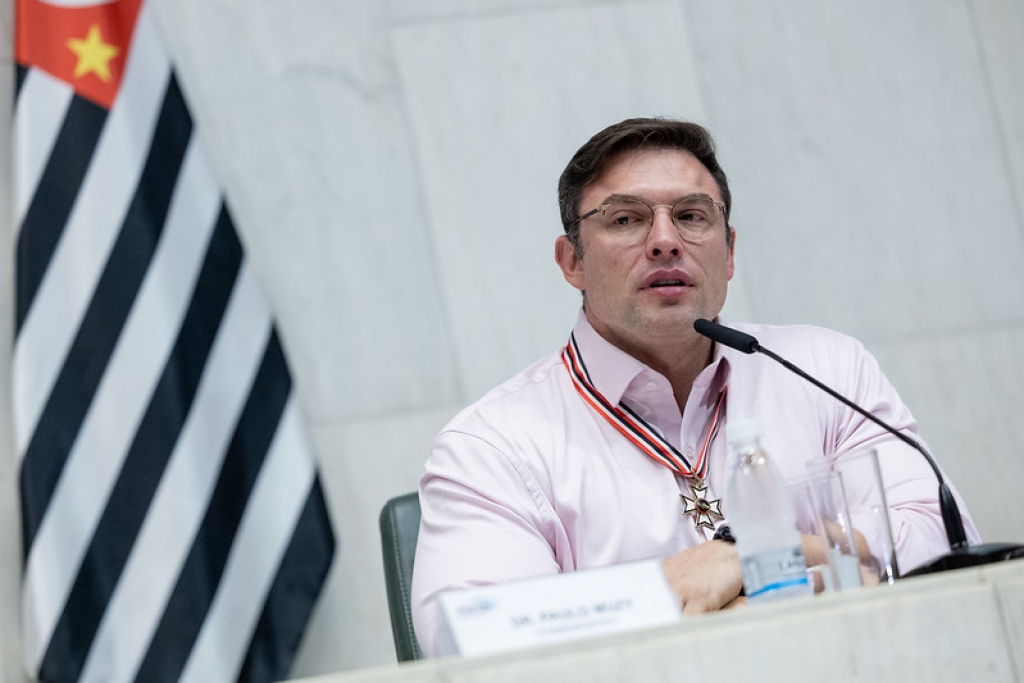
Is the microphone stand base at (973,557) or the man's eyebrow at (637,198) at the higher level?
the man's eyebrow at (637,198)

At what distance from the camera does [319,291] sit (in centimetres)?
317

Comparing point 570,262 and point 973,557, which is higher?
point 570,262

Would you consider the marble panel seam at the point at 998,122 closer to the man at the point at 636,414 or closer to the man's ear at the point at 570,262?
the man at the point at 636,414

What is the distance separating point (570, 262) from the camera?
100 inches

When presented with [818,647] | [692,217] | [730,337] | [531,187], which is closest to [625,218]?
[692,217]

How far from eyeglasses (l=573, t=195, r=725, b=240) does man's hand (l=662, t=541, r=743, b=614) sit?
2.48 feet

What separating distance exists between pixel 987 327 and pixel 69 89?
7.98 feet

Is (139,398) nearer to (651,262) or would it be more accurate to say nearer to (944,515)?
(651,262)

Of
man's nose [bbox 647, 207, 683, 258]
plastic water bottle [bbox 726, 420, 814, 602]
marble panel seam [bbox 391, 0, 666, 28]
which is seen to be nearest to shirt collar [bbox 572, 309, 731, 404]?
man's nose [bbox 647, 207, 683, 258]

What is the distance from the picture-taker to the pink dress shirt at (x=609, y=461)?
1.92m

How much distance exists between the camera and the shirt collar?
2234 mm

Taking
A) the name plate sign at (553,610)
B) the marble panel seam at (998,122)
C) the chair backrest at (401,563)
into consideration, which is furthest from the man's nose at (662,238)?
the marble panel seam at (998,122)

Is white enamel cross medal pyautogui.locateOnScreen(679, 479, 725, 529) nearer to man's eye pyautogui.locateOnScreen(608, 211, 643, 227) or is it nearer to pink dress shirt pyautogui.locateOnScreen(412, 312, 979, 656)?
pink dress shirt pyautogui.locateOnScreen(412, 312, 979, 656)

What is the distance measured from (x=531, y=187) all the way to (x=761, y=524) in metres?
2.01
